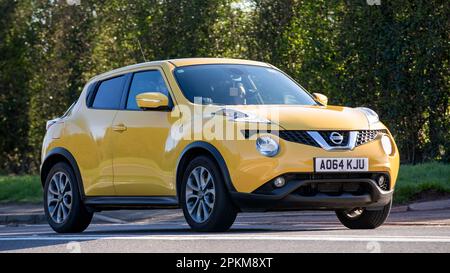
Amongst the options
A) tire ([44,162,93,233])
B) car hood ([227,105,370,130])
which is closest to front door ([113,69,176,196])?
tire ([44,162,93,233])

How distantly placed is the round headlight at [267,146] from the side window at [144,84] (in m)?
1.74

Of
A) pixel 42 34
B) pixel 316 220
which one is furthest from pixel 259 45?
pixel 316 220

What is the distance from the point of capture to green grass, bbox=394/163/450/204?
1745 cm

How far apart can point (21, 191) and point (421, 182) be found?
32.8ft

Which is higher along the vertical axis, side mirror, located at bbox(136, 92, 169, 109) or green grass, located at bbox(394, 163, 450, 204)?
side mirror, located at bbox(136, 92, 169, 109)

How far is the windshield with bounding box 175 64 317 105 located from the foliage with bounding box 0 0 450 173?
2001 millimetres

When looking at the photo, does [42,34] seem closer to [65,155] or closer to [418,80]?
[418,80]

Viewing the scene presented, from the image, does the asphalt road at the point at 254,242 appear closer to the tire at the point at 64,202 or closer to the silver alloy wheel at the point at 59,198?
the tire at the point at 64,202

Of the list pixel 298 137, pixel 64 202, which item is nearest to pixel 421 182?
pixel 64 202

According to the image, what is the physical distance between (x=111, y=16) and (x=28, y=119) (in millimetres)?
4439

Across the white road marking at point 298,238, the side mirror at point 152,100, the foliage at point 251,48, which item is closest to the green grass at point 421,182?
the foliage at point 251,48

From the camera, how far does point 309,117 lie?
10.8m

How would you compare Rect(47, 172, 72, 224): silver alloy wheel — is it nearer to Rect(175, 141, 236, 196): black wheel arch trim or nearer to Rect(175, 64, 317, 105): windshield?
Rect(175, 64, 317, 105): windshield
